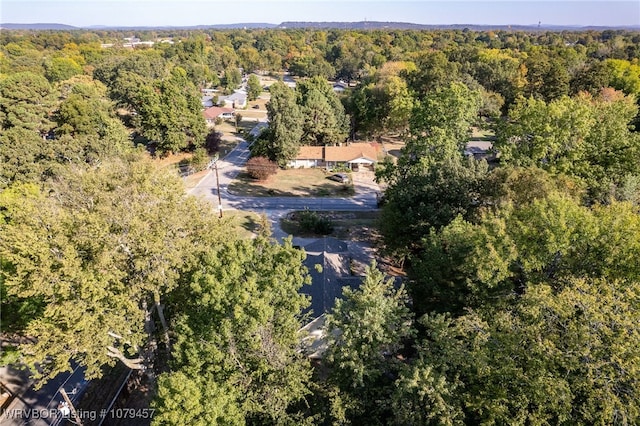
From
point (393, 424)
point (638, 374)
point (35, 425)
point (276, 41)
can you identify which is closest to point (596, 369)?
point (638, 374)

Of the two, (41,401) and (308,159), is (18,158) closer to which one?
(41,401)

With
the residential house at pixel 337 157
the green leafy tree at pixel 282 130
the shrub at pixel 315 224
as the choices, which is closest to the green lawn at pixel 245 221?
the shrub at pixel 315 224

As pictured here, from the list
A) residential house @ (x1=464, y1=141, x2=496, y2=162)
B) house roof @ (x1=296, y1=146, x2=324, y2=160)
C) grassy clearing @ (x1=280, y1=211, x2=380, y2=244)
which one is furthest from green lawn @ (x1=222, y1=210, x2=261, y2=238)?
residential house @ (x1=464, y1=141, x2=496, y2=162)

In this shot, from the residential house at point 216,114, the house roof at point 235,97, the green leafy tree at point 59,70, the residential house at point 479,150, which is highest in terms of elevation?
the green leafy tree at point 59,70

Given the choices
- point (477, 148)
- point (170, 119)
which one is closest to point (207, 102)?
point (170, 119)

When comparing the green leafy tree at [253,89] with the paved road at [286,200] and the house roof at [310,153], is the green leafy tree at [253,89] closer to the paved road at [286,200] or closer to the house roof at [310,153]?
the house roof at [310,153]

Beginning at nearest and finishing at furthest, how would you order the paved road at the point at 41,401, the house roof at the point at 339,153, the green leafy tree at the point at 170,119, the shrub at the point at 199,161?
the paved road at the point at 41,401, the shrub at the point at 199,161, the green leafy tree at the point at 170,119, the house roof at the point at 339,153

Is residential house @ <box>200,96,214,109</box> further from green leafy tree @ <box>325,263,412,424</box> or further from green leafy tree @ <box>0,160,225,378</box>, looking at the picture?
green leafy tree @ <box>325,263,412,424</box>
